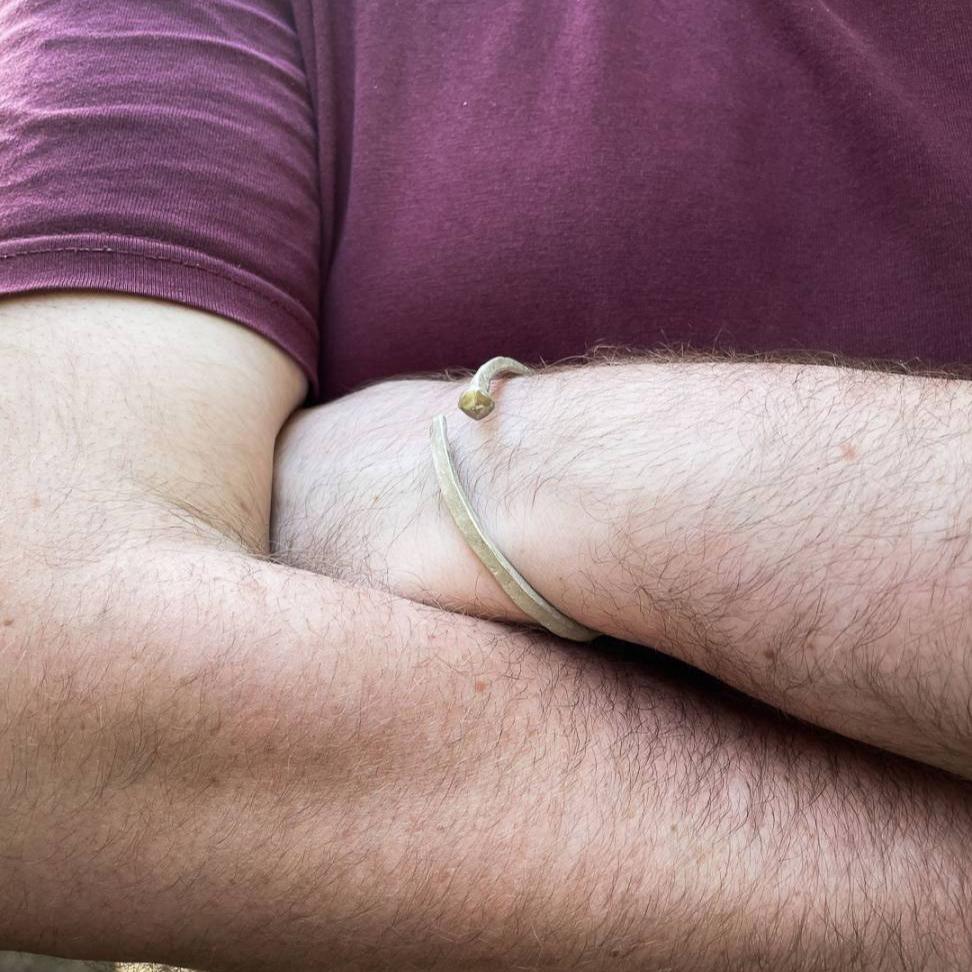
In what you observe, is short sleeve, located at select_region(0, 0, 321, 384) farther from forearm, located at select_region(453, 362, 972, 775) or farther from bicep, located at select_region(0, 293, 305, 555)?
forearm, located at select_region(453, 362, 972, 775)

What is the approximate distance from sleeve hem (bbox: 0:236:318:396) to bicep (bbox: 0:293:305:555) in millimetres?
11

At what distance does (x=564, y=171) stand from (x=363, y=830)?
0.64m

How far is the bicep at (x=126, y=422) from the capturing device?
2.19 feet

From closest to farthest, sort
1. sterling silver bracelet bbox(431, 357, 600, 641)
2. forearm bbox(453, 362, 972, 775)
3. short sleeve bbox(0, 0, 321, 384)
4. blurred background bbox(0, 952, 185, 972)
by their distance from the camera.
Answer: forearm bbox(453, 362, 972, 775)
sterling silver bracelet bbox(431, 357, 600, 641)
short sleeve bbox(0, 0, 321, 384)
blurred background bbox(0, 952, 185, 972)

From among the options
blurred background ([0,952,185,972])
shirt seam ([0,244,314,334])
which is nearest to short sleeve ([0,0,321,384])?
shirt seam ([0,244,314,334])

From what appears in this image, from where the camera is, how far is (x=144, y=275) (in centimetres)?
80

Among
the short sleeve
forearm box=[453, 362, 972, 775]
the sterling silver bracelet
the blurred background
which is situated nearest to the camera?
forearm box=[453, 362, 972, 775]

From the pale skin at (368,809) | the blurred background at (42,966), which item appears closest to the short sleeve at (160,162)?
the pale skin at (368,809)

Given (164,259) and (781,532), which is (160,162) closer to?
(164,259)

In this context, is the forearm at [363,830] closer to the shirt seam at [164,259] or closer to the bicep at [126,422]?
the bicep at [126,422]


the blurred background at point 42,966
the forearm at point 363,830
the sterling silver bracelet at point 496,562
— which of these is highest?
the sterling silver bracelet at point 496,562

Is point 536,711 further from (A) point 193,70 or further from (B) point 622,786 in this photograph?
(A) point 193,70

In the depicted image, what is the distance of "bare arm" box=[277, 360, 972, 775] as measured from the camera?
0.58 meters

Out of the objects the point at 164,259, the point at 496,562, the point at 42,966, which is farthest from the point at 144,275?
the point at 42,966
